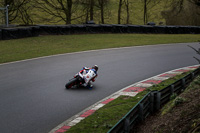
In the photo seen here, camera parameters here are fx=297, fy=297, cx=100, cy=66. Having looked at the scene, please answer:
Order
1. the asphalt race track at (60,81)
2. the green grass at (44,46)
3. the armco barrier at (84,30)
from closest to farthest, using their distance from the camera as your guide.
→ the asphalt race track at (60,81) → the green grass at (44,46) → the armco barrier at (84,30)

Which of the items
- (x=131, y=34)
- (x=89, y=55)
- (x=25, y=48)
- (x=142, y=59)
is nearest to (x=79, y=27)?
(x=131, y=34)

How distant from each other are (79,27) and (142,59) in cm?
1389

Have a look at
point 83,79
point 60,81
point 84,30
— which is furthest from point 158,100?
point 84,30

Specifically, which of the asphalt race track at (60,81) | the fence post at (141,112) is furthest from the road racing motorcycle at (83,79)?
the fence post at (141,112)

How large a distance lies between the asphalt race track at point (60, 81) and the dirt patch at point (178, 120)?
7.49 feet

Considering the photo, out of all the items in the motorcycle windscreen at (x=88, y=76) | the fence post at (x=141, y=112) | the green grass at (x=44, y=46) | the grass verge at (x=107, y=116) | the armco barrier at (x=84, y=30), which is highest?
the armco barrier at (x=84, y=30)

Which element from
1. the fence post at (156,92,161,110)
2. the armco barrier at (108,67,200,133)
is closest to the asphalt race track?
the armco barrier at (108,67,200,133)

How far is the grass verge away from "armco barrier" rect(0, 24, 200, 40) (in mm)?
17831

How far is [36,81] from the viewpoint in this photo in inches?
455

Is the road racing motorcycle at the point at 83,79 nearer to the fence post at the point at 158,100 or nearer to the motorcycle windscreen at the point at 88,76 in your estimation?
the motorcycle windscreen at the point at 88,76

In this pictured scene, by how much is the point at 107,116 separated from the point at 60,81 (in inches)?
177

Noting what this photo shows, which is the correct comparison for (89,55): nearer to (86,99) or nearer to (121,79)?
(121,79)

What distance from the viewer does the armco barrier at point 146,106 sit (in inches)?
230

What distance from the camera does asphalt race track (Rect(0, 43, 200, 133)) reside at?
7.80 m
